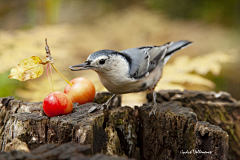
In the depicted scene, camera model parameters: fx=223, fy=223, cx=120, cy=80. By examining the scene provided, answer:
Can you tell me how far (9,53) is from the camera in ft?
12.4

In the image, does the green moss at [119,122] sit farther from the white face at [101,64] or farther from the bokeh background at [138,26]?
the bokeh background at [138,26]

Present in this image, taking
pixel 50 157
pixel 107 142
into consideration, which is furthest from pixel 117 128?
pixel 50 157

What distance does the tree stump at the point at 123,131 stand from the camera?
190 cm

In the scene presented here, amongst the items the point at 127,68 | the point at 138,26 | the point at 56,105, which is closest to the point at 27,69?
the point at 56,105

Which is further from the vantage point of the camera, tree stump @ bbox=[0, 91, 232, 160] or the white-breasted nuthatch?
the white-breasted nuthatch

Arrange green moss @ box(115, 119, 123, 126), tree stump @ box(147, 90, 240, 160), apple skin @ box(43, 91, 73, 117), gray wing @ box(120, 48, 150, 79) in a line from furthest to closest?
tree stump @ box(147, 90, 240, 160) < gray wing @ box(120, 48, 150, 79) < green moss @ box(115, 119, 123, 126) < apple skin @ box(43, 91, 73, 117)

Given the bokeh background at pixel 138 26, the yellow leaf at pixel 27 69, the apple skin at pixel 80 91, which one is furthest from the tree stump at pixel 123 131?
the bokeh background at pixel 138 26

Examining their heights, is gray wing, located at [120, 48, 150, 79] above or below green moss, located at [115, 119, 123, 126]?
above

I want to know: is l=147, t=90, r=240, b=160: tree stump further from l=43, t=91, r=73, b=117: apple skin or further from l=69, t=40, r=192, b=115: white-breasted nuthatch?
l=43, t=91, r=73, b=117: apple skin

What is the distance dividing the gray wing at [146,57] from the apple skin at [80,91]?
537 millimetres

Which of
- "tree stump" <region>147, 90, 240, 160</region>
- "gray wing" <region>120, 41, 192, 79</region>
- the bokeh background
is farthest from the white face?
the bokeh background

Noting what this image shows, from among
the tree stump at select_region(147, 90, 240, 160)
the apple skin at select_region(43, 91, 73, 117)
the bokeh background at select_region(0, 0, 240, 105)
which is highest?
Answer: the bokeh background at select_region(0, 0, 240, 105)

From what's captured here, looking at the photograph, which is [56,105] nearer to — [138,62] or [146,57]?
[138,62]

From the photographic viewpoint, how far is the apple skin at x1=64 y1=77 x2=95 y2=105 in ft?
8.38
